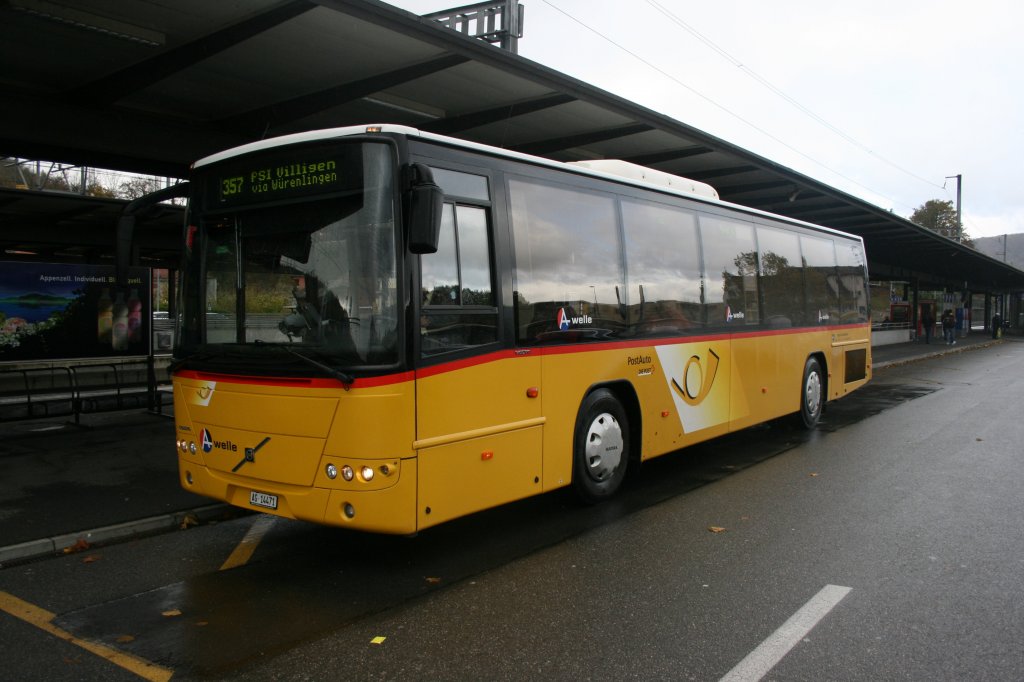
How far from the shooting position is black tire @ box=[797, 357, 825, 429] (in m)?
11.8

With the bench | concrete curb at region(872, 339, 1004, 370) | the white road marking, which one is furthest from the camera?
concrete curb at region(872, 339, 1004, 370)

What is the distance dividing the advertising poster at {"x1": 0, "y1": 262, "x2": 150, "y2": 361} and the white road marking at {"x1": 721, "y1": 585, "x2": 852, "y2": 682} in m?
10.4

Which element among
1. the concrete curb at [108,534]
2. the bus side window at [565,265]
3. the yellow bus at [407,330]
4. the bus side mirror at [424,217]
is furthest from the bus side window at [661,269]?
the concrete curb at [108,534]

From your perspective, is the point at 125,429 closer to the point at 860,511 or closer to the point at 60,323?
the point at 60,323

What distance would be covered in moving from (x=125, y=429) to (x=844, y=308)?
12.1 m

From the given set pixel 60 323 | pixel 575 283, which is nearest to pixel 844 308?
pixel 575 283

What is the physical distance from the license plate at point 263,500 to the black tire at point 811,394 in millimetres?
8877

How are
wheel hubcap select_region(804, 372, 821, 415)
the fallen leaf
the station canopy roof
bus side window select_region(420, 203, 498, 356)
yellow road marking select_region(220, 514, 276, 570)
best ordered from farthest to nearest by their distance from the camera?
wheel hubcap select_region(804, 372, 821, 415) → the station canopy roof → the fallen leaf → yellow road marking select_region(220, 514, 276, 570) → bus side window select_region(420, 203, 498, 356)

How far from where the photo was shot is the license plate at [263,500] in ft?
17.6

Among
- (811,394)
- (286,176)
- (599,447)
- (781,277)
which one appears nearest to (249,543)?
(286,176)

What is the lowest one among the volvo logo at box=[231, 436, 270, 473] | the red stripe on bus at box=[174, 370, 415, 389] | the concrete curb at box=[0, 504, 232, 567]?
the concrete curb at box=[0, 504, 232, 567]

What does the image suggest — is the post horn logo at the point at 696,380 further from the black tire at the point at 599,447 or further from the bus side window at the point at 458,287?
the bus side window at the point at 458,287

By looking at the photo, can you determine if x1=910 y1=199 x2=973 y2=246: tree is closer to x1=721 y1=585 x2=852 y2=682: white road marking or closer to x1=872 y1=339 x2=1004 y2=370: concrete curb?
x1=872 y1=339 x2=1004 y2=370: concrete curb

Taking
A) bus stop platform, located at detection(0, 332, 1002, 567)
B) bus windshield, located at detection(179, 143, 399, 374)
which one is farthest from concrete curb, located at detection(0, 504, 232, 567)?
bus windshield, located at detection(179, 143, 399, 374)
